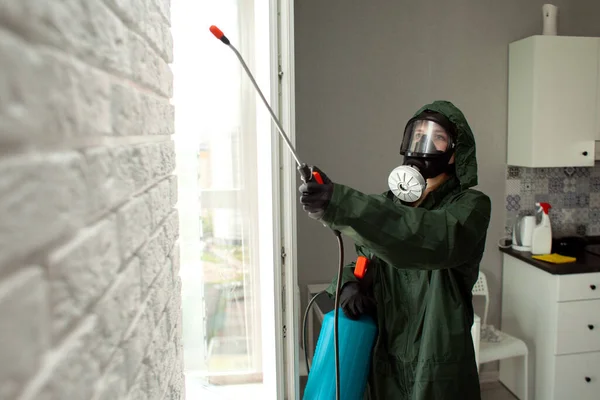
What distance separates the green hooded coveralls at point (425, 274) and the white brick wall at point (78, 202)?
1.82 ft

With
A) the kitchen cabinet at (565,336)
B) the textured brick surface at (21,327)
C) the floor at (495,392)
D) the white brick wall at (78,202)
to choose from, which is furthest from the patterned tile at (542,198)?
the textured brick surface at (21,327)

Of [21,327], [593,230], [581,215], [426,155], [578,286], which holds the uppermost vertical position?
[426,155]

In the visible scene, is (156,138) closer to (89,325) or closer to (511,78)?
(89,325)

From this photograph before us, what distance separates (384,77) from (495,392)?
Result: 2069mm

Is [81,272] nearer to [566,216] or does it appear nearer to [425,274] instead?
[425,274]

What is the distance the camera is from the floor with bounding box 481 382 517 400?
8.98 ft

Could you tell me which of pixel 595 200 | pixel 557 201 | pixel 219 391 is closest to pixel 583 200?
pixel 595 200

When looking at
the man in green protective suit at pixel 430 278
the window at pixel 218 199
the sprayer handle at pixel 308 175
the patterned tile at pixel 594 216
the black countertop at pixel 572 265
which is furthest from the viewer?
the patterned tile at pixel 594 216

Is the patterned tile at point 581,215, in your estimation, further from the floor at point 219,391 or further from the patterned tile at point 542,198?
the floor at point 219,391

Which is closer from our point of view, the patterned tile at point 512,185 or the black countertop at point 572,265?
the black countertop at point 572,265

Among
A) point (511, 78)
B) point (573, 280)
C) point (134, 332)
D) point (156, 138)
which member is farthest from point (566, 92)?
point (134, 332)

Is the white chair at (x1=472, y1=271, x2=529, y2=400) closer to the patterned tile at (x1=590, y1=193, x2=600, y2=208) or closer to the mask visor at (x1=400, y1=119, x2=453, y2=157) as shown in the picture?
the patterned tile at (x1=590, y1=193, x2=600, y2=208)

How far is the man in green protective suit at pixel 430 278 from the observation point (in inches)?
45.8

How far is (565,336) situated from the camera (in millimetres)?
2410
